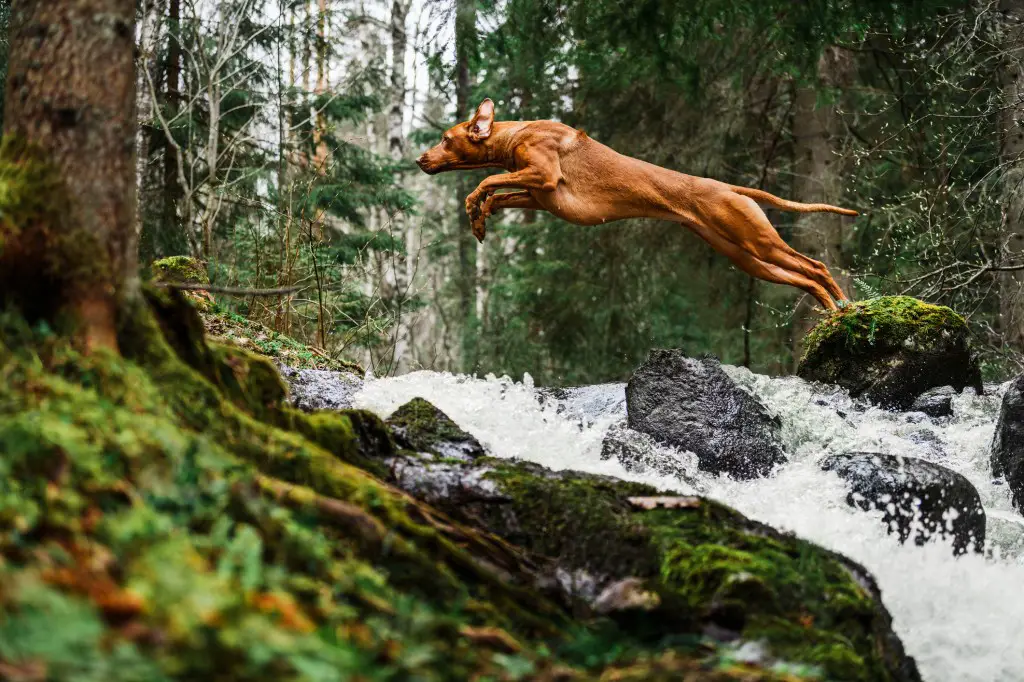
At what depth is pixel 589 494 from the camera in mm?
3293

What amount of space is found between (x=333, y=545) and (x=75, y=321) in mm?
1108

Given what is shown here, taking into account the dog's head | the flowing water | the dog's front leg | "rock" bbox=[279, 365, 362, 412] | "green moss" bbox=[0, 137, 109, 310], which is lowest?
the flowing water

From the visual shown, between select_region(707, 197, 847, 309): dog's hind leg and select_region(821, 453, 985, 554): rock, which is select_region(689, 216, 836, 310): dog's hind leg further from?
select_region(821, 453, 985, 554): rock

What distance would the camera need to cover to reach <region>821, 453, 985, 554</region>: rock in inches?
204

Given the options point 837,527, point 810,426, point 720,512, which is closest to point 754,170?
point 810,426

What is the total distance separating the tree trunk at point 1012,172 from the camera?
27.8 ft

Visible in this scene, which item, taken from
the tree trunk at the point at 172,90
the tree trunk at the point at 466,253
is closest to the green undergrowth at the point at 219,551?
the tree trunk at the point at 172,90

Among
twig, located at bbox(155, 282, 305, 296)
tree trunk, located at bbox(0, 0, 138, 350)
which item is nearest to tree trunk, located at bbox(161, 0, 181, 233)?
twig, located at bbox(155, 282, 305, 296)

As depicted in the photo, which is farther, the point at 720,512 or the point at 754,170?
the point at 754,170

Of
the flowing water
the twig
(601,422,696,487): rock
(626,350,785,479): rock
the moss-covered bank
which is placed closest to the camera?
the twig

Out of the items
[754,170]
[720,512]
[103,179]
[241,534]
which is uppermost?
[754,170]

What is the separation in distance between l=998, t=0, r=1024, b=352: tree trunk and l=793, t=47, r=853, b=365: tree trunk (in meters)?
2.13

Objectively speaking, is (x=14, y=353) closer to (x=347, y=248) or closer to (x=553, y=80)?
(x=347, y=248)

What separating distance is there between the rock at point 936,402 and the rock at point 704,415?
5.47 ft
